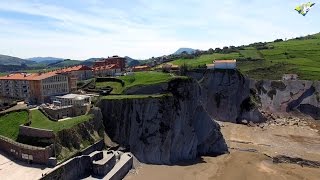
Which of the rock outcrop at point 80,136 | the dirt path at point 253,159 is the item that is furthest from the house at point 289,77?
the rock outcrop at point 80,136

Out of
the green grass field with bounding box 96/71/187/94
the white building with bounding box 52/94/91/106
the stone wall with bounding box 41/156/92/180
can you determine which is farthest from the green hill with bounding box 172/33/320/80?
the stone wall with bounding box 41/156/92/180

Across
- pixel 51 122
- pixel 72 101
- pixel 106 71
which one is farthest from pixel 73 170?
pixel 106 71

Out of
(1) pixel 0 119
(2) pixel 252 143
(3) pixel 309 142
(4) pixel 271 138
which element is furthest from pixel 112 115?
(3) pixel 309 142

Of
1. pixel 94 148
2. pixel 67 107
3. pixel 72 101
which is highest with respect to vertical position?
pixel 72 101

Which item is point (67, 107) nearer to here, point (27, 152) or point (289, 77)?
point (27, 152)

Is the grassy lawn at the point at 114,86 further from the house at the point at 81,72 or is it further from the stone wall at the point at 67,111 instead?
the house at the point at 81,72
